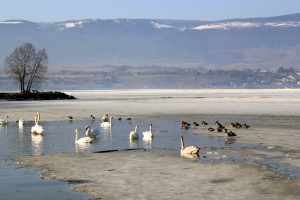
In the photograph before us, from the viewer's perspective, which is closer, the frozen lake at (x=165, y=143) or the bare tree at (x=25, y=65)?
the frozen lake at (x=165, y=143)

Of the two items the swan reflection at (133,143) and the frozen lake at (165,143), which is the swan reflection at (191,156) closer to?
the frozen lake at (165,143)

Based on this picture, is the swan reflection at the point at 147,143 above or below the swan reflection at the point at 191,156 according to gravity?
above

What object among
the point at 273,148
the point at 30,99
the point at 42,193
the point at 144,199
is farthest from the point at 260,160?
the point at 30,99

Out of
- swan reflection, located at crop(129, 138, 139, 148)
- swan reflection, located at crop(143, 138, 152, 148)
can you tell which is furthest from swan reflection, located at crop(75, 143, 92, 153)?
swan reflection, located at crop(143, 138, 152, 148)

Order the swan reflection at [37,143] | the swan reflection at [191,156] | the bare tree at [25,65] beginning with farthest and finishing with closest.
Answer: the bare tree at [25,65]
the swan reflection at [37,143]
the swan reflection at [191,156]

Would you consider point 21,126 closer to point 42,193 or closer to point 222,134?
point 222,134

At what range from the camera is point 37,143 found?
76.0ft

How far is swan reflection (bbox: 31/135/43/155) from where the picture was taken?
812 inches

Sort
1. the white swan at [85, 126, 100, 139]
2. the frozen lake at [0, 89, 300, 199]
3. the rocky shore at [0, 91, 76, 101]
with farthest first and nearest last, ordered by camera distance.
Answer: the rocky shore at [0, 91, 76, 101] → the white swan at [85, 126, 100, 139] → the frozen lake at [0, 89, 300, 199]

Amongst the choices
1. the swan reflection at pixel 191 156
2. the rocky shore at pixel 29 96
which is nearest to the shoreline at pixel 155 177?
the swan reflection at pixel 191 156

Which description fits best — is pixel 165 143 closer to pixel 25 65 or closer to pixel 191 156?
pixel 191 156

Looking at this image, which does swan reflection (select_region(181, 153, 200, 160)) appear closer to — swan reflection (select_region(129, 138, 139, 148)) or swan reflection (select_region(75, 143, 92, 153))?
swan reflection (select_region(129, 138, 139, 148))

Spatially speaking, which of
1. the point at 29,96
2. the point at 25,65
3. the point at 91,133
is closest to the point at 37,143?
the point at 91,133

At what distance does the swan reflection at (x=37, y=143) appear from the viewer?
812 inches
